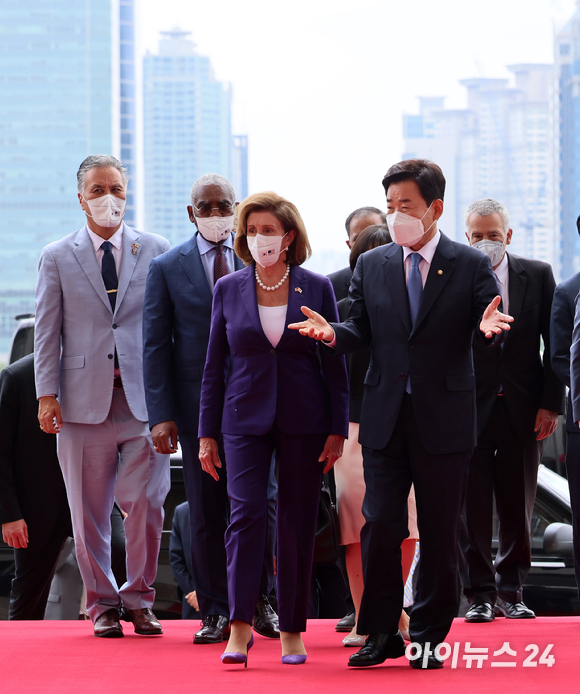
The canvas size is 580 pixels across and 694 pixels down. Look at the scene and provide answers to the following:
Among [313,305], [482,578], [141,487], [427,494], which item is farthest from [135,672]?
[482,578]

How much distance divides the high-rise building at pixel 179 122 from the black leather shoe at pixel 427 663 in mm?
73056

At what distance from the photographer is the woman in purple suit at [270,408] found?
Result: 132 inches

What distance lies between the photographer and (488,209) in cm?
445

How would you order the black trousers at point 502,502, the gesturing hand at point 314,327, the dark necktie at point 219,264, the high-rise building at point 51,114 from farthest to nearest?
the high-rise building at point 51,114
the black trousers at point 502,502
the dark necktie at point 219,264
the gesturing hand at point 314,327

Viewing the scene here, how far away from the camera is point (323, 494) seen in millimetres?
3980

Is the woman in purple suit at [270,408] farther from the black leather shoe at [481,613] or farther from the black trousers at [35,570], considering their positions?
the black trousers at [35,570]

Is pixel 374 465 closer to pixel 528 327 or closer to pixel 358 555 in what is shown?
pixel 358 555

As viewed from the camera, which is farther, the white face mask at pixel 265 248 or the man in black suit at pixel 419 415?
the white face mask at pixel 265 248

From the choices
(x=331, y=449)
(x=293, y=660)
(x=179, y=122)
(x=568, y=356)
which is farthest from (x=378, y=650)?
(x=179, y=122)

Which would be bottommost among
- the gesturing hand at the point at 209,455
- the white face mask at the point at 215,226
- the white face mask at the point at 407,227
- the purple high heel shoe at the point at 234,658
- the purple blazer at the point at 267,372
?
the purple high heel shoe at the point at 234,658

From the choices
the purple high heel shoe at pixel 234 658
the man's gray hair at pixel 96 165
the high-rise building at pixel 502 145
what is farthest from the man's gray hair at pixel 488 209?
the high-rise building at pixel 502 145

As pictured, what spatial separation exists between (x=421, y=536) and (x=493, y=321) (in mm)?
811

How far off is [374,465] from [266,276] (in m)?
0.80

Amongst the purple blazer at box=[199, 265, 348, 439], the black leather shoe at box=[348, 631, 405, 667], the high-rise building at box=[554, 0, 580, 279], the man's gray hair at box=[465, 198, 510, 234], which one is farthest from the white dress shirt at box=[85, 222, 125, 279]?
the high-rise building at box=[554, 0, 580, 279]
